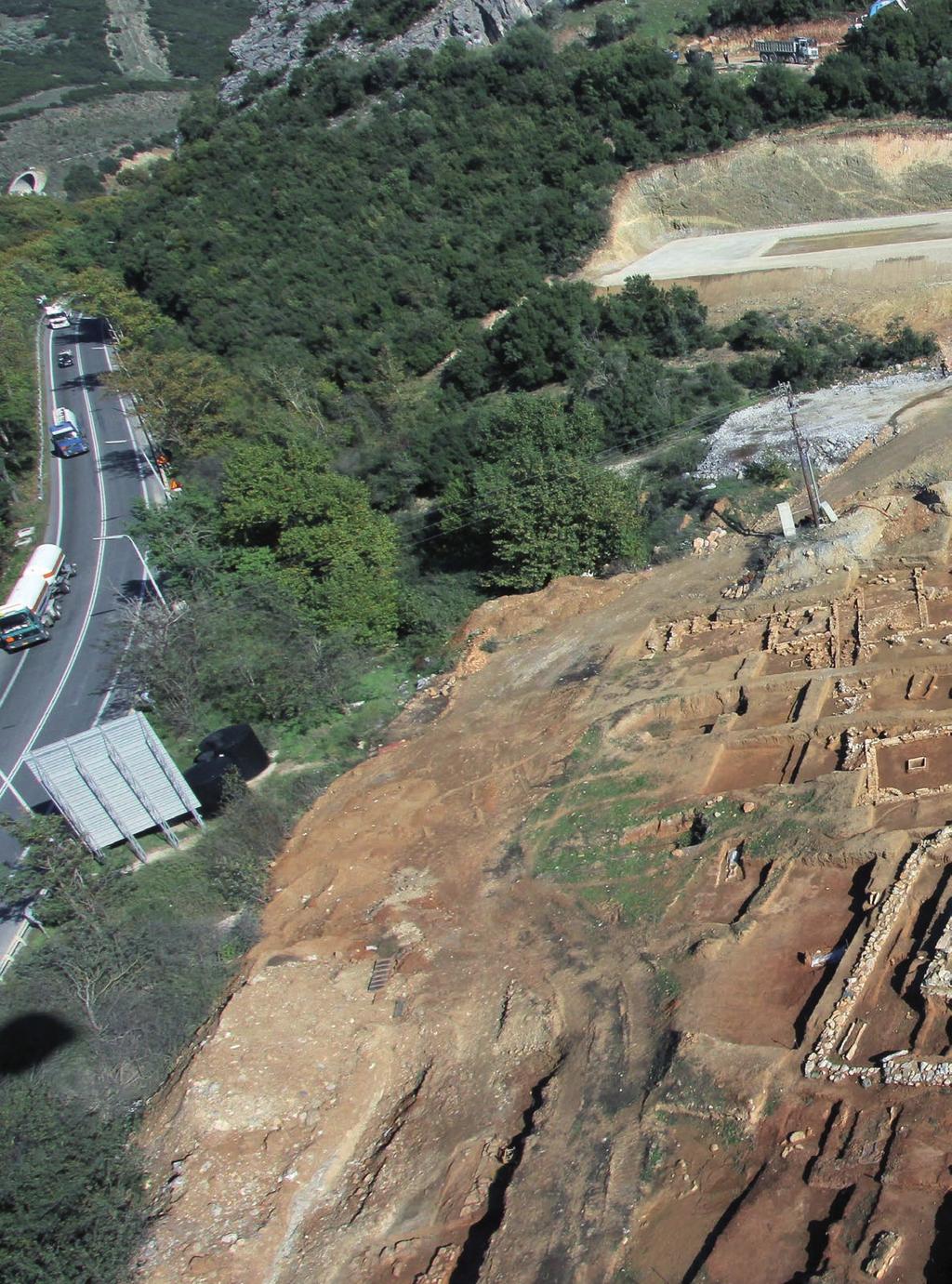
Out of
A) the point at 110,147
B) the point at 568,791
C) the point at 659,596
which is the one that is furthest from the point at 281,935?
the point at 110,147

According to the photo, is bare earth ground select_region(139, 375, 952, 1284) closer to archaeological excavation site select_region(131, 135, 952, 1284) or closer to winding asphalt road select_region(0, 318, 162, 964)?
archaeological excavation site select_region(131, 135, 952, 1284)

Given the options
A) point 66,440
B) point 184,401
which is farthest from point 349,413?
point 66,440

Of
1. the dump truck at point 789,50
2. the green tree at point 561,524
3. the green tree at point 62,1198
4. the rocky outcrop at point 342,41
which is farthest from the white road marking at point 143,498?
the dump truck at point 789,50

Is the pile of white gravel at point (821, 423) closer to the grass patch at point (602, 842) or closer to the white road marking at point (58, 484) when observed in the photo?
the grass patch at point (602, 842)

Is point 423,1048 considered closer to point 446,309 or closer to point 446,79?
point 446,309

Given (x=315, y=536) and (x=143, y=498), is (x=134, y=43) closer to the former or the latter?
(x=143, y=498)

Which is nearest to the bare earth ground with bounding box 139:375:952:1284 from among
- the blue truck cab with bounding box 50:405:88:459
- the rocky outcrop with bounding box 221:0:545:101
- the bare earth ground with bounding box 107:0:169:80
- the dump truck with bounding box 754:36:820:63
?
the blue truck cab with bounding box 50:405:88:459
